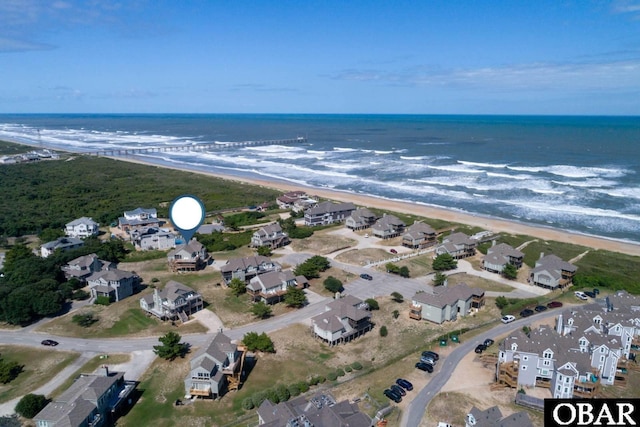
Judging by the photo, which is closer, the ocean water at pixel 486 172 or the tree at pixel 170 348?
the tree at pixel 170 348

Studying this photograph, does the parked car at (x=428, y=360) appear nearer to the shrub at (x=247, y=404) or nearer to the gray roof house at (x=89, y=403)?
the shrub at (x=247, y=404)

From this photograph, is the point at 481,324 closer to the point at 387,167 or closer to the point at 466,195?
the point at 466,195

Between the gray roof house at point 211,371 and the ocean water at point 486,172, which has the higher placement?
the ocean water at point 486,172

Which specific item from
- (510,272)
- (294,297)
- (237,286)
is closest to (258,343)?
(294,297)

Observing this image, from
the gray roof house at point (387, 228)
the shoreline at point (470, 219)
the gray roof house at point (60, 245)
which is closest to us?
the gray roof house at point (60, 245)

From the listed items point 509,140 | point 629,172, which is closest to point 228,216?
point 629,172

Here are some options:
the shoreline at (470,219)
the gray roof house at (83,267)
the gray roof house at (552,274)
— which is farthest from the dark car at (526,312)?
the gray roof house at (83,267)
